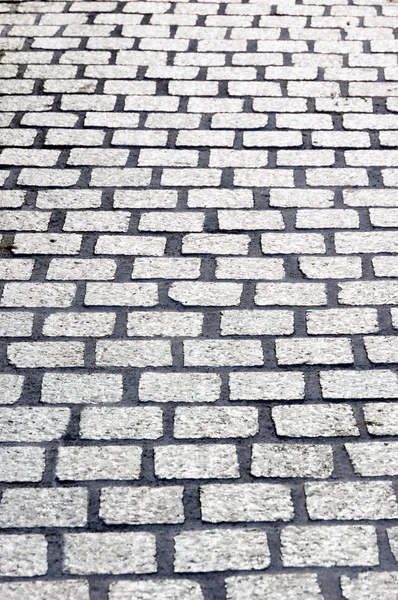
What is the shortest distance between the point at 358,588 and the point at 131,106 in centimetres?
380

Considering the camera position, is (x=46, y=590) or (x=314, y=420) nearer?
(x=46, y=590)

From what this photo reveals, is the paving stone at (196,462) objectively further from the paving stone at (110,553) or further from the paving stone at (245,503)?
the paving stone at (110,553)

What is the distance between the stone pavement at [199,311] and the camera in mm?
3293

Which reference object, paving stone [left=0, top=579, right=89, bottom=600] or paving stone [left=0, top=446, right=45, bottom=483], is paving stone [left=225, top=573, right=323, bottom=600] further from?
paving stone [left=0, top=446, right=45, bottom=483]

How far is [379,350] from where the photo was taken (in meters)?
4.18

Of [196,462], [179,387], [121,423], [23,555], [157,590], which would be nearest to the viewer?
[157,590]

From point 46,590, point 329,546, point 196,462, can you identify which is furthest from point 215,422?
point 46,590

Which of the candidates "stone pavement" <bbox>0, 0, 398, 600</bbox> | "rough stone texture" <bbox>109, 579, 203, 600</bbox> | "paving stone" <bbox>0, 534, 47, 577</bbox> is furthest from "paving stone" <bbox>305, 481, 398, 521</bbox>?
"paving stone" <bbox>0, 534, 47, 577</bbox>

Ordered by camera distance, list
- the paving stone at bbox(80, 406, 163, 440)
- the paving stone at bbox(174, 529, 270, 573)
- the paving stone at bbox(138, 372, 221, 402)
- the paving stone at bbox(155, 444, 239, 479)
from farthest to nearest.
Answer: the paving stone at bbox(138, 372, 221, 402)
the paving stone at bbox(80, 406, 163, 440)
the paving stone at bbox(155, 444, 239, 479)
the paving stone at bbox(174, 529, 270, 573)

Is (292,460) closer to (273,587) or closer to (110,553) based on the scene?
(273,587)

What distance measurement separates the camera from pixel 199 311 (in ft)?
14.4

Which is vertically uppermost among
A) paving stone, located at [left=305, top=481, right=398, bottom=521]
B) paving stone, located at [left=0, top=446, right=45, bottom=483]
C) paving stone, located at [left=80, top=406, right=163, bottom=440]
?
paving stone, located at [left=0, top=446, right=45, bottom=483]

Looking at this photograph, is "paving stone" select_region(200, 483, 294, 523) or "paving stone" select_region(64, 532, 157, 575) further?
"paving stone" select_region(200, 483, 294, 523)

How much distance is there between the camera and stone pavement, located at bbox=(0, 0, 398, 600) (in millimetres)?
3293
